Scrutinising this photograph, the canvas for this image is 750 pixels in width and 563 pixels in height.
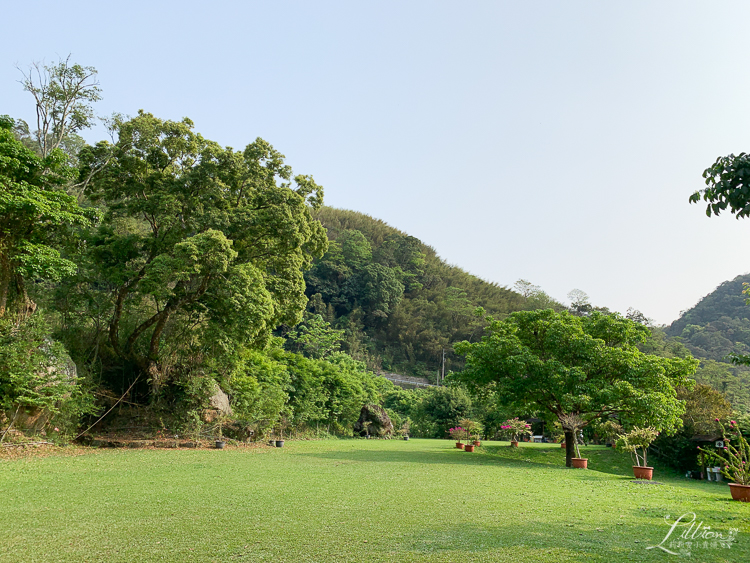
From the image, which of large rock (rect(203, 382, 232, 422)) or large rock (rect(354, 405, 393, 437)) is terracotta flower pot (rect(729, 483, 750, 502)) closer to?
large rock (rect(203, 382, 232, 422))

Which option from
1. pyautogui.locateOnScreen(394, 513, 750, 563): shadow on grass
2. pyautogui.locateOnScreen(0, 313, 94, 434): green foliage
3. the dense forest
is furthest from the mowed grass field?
the dense forest

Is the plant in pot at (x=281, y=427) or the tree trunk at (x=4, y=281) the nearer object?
the tree trunk at (x=4, y=281)

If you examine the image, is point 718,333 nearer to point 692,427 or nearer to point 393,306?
point 393,306

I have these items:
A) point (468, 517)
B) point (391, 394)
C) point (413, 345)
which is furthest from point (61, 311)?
point (413, 345)

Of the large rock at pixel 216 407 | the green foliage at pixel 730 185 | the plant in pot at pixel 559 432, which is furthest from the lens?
the plant in pot at pixel 559 432

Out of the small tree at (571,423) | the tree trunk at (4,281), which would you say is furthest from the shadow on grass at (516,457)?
the tree trunk at (4,281)

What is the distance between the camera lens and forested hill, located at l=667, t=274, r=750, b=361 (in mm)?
48500

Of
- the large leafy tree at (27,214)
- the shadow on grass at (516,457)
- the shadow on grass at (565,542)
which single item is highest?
the large leafy tree at (27,214)

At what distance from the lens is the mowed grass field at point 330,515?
384cm

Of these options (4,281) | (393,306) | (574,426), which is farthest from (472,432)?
(393,306)

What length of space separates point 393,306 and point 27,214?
146ft

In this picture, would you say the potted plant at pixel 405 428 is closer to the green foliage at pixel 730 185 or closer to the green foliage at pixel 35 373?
the green foliage at pixel 35 373

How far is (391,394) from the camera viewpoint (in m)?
31.2

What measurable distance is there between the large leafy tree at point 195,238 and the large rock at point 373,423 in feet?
31.1
